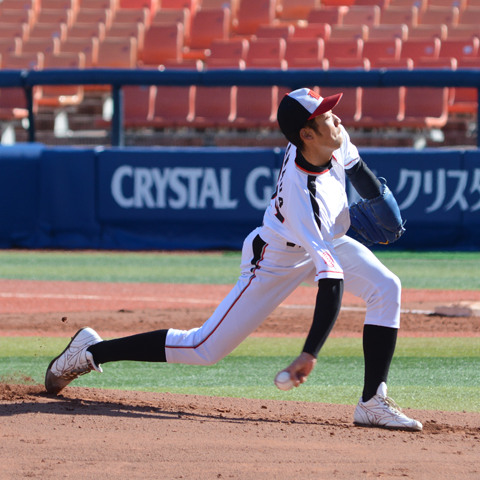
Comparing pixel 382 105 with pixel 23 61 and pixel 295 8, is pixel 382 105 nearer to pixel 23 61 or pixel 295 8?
pixel 295 8

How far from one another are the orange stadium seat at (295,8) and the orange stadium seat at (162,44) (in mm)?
2428

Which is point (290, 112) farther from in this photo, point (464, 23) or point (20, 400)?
point (464, 23)

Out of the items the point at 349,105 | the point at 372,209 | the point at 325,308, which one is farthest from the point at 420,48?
the point at 325,308

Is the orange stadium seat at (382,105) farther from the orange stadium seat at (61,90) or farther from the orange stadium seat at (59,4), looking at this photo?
the orange stadium seat at (59,4)

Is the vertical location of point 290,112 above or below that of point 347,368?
above

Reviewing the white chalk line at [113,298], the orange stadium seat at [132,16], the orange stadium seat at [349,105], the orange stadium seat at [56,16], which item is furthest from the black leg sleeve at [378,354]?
the orange stadium seat at [56,16]

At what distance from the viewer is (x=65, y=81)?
1148 cm

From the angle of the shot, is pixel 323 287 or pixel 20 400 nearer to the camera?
Result: pixel 323 287

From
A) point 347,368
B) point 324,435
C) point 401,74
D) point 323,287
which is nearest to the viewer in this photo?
point 323,287

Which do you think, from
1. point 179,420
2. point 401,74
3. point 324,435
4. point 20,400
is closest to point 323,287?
point 324,435

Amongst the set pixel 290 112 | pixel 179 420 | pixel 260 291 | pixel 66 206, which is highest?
pixel 290 112

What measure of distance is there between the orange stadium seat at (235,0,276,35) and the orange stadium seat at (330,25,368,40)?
6.07ft

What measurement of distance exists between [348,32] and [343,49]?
0.92 metres

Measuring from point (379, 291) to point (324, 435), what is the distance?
66cm
